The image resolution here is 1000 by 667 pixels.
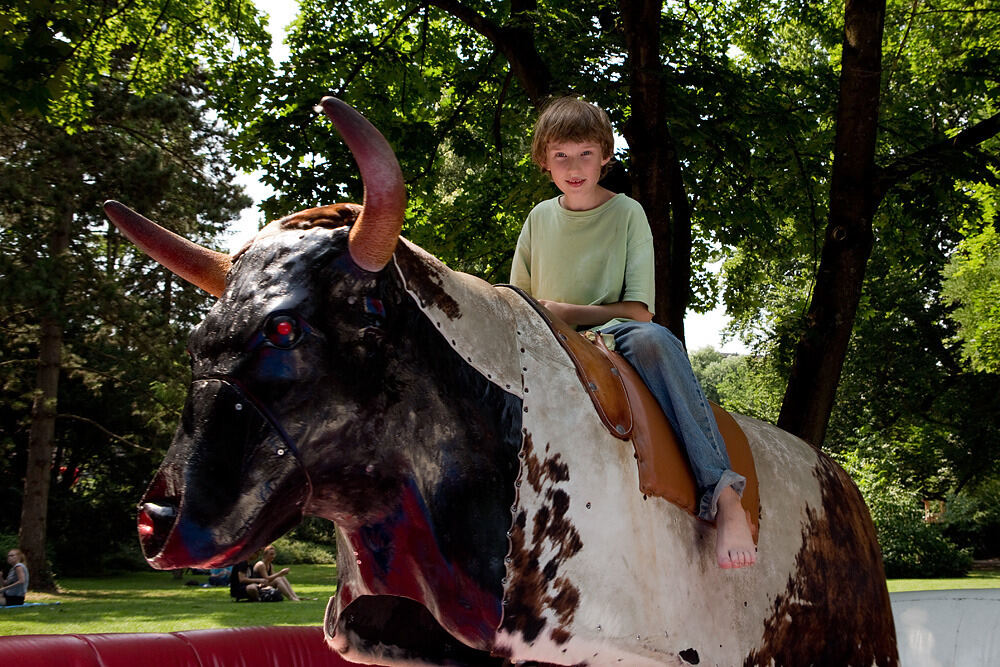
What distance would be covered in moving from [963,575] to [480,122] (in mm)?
21930

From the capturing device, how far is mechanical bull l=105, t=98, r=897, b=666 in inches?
82.4

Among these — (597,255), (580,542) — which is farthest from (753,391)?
(580,542)

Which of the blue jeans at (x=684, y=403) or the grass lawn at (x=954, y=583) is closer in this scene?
the blue jeans at (x=684, y=403)

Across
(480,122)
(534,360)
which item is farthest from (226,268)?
(480,122)

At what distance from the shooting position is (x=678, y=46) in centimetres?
994

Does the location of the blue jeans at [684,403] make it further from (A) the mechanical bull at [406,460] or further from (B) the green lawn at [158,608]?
(B) the green lawn at [158,608]

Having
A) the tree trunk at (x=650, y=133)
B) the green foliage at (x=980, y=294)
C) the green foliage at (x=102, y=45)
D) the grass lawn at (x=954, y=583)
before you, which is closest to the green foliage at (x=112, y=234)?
the green foliage at (x=102, y=45)

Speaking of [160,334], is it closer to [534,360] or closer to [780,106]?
[780,106]

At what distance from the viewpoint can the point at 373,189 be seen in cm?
211

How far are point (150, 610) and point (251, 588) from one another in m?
2.14

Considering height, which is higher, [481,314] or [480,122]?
[480,122]

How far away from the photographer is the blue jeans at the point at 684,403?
273 cm

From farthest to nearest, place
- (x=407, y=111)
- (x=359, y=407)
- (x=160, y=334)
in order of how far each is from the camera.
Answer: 1. (x=160, y=334)
2. (x=407, y=111)
3. (x=359, y=407)

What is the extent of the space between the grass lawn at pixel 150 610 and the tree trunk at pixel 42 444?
2.77ft
